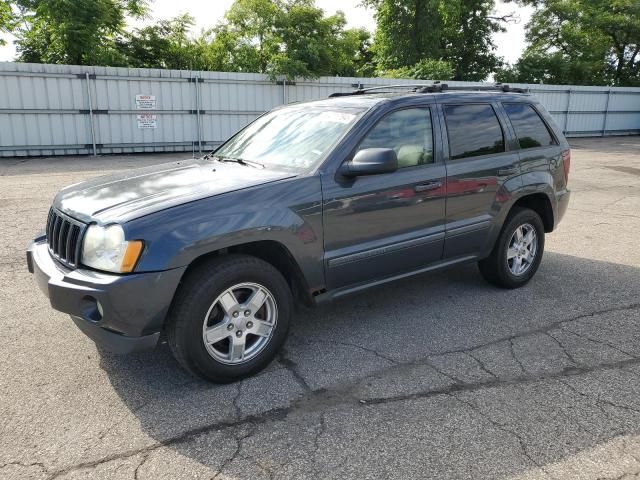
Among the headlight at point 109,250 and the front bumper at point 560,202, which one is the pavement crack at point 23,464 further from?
the front bumper at point 560,202

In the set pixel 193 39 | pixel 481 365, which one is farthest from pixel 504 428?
pixel 193 39

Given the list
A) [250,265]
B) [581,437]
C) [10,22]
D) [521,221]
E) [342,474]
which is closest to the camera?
[342,474]

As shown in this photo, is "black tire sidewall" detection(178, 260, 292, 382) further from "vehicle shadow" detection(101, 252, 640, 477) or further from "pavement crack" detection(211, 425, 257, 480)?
"pavement crack" detection(211, 425, 257, 480)

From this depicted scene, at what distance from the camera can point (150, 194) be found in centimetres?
330

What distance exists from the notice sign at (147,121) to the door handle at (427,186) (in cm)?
1298

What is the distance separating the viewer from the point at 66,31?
17031mm

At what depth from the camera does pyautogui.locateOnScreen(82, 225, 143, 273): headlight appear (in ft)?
9.34

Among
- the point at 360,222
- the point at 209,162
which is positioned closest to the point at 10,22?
the point at 209,162

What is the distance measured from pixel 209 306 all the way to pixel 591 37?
36.8 metres

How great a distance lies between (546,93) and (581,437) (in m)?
22.7

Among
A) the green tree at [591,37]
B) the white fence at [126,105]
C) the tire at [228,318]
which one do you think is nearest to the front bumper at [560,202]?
the tire at [228,318]

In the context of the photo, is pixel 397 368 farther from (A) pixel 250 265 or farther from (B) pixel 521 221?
(B) pixel 521 221

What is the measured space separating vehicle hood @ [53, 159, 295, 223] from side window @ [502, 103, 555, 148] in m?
2.48

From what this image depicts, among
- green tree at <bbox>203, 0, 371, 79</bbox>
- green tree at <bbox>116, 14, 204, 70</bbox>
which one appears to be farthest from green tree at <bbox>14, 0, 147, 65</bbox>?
green tree at <bbox>203, 0, 371, 79</bbox>
